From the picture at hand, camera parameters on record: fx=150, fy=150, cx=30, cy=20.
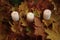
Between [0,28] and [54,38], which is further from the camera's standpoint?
[0,28]

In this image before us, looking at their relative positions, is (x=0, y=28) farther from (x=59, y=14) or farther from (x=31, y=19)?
(x=59, y=14)


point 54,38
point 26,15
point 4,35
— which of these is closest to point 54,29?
point 54,38

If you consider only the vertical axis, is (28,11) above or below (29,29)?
above

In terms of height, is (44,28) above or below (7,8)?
below

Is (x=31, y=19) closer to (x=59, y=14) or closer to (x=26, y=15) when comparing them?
(x=26, y=15)

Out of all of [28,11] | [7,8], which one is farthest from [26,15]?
[7,8]

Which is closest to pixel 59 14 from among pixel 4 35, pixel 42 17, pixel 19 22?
A: pixel 42 17

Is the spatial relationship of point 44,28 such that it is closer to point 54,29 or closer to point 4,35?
point 54,29
